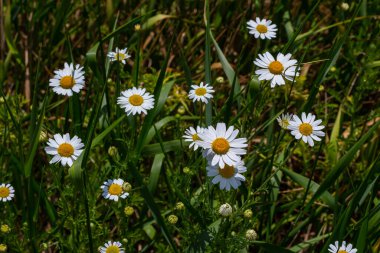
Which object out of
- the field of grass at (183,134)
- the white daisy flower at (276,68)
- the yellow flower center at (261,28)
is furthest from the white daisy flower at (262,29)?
the white daisy flower at (276,68)

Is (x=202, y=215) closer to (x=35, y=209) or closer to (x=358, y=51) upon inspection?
(x=35, y=209)

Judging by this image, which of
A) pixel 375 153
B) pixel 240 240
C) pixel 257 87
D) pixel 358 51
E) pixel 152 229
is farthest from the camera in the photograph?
pixel 358 51

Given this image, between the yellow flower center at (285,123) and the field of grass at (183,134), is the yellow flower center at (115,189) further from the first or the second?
the yellow flower center at (285,123)

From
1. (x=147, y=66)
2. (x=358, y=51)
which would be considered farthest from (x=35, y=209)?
(x=358, y=51)

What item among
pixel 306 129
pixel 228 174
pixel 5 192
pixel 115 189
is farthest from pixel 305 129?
pixel 5 192

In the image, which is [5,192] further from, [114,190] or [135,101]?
[135,101]
